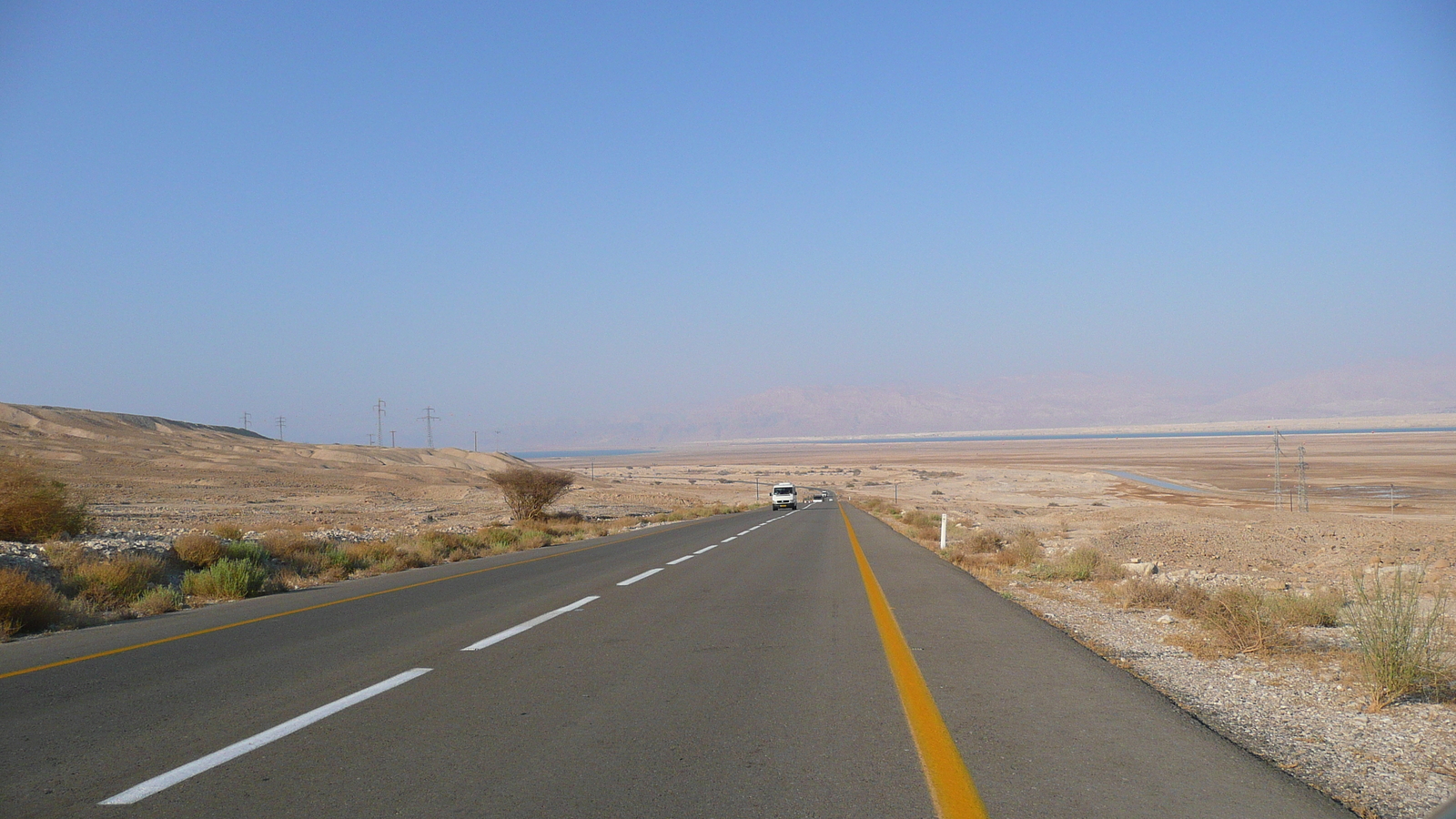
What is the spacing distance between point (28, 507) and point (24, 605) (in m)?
12.3

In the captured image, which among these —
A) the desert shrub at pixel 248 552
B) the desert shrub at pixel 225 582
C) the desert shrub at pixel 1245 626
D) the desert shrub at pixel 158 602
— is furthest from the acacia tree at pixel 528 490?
the desert shrub at pixel 1245 626

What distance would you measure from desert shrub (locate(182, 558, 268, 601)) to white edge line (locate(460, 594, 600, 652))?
5.92m

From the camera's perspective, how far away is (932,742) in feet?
15.9

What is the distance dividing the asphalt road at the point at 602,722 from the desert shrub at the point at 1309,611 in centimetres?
262

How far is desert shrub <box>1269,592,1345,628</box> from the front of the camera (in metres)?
9.04

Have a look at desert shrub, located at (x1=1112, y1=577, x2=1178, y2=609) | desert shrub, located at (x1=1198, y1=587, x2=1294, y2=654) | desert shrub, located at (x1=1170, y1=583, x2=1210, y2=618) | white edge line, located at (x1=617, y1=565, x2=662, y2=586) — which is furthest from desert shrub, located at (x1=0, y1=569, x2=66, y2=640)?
desert shrub, located at (x1=1112, y1=577, x2=1178, y2=609)

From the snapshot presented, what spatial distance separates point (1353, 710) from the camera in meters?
5.70

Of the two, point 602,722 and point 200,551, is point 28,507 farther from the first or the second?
point 602,722

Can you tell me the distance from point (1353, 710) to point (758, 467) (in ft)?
497

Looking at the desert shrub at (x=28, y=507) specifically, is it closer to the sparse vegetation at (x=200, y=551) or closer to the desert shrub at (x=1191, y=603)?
the sparse vegetation at (x=200, y=551)

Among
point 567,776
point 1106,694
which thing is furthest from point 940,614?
point 567,776

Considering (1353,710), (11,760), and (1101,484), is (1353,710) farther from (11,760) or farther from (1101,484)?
(1101,484)

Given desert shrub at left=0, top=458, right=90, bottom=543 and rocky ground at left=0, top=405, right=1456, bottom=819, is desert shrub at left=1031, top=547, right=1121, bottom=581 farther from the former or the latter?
desert shrub at left=0, top=458, right=90, bottom=543

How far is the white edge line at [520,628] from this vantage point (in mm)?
7906
